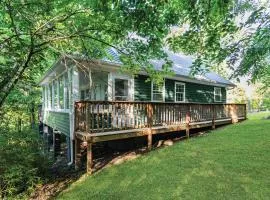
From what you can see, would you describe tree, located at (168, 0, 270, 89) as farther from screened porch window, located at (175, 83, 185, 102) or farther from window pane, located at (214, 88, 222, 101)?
window pane, located at (214, 88, 222, 101)

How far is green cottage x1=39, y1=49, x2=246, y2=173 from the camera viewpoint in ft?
31.4

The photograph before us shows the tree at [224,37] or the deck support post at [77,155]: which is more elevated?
the tree at [224,37]

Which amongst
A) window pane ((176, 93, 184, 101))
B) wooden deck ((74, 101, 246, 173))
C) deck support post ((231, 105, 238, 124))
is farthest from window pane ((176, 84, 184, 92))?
deck support post ((231, 105, 238, 124))

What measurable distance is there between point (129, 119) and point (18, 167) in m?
4.26

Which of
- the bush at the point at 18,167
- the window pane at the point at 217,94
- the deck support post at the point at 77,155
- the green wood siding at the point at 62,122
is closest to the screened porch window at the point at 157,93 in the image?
the green wood siding at the point at 62,122

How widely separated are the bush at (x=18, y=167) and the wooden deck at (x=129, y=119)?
162 cm

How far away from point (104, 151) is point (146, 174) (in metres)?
4.42

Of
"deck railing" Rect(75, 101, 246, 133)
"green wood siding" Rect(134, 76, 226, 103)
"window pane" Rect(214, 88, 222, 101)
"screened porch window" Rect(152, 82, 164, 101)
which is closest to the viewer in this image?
"deck railing" Rect(75, 101, 246, 133)

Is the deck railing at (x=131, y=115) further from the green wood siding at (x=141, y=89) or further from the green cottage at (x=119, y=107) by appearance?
the green wood siding at (x=141, y=89)

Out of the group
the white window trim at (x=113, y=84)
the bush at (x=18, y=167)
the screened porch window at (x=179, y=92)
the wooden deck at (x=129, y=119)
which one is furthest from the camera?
the screened porch window at (x=179, y=92)

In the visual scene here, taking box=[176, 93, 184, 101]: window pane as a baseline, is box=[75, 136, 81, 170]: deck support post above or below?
below

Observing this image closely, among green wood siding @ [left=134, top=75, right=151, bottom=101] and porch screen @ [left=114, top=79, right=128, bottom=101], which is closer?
porch screen @ [left=114, top=79, right=128, bottom=101]

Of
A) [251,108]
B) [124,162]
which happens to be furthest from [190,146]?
[251,108]

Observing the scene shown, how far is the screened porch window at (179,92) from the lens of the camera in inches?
639
